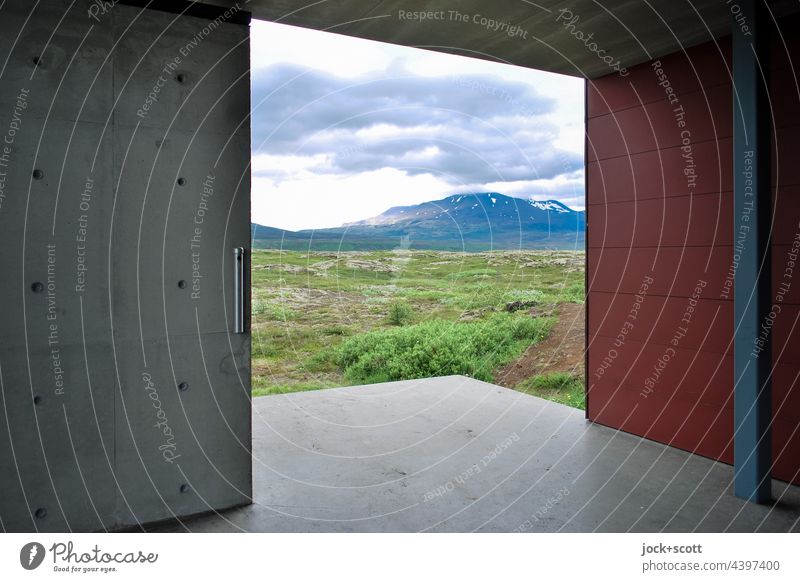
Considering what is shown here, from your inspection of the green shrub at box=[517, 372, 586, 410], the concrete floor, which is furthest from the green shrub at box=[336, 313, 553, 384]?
the concrete floor

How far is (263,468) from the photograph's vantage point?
385cm

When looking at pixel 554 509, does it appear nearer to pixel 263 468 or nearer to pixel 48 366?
pixel 263 468

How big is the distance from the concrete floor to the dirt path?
4.63 m

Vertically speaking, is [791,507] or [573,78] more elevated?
[573,78]

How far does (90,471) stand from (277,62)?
8411 millimetres

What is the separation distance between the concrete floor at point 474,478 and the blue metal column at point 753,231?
0.31 m

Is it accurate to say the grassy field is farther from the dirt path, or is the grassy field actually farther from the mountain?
the mountain

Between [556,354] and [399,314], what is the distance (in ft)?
9.53

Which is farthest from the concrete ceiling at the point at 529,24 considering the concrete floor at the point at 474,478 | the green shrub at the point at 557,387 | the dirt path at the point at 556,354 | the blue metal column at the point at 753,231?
the dirt path at the point at 556,354

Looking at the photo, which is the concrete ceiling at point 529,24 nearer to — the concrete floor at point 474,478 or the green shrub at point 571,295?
the concrete floor at point 474,478

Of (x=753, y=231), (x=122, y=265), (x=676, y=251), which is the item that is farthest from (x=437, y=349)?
(x=122, y=265)

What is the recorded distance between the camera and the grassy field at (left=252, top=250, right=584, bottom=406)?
1052 cm

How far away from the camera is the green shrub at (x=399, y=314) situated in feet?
36.7
